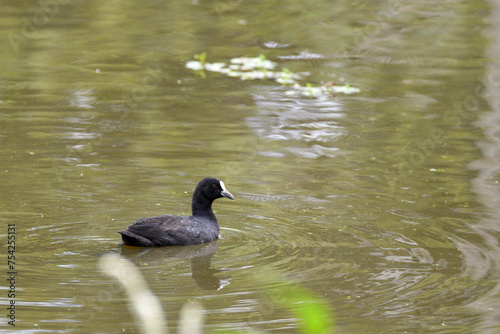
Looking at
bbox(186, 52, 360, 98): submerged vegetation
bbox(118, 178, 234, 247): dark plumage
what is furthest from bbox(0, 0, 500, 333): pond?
bbox(186, 52, 360, 98): submerged vegetation

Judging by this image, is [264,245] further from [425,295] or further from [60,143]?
[60,143]

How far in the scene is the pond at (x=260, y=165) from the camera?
7609mm

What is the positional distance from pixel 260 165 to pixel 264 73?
5.36 metres

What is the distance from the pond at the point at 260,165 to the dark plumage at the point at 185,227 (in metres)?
0.15

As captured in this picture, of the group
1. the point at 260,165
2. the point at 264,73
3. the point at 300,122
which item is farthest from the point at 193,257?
the point at 264,73

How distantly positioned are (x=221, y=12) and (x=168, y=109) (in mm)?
7982

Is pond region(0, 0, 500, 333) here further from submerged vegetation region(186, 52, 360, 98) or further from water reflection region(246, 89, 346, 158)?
submerged vegetation region(186, 52, 360, 98)

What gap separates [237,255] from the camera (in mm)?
8820

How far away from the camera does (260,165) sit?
1191 cm

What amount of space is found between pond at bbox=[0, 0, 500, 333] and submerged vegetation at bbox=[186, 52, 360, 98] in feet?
0.82

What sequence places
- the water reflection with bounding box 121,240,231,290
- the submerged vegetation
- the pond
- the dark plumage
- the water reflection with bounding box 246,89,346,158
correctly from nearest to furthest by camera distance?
the pond, the water reflection with bounding box 121,240,231,290, the dark plumage, the water reflection with bounding box 246,89,346,158, the submerged vegetation

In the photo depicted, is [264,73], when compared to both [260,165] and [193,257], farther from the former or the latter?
[193,257]

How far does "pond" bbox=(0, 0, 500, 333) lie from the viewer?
7609 millimetres

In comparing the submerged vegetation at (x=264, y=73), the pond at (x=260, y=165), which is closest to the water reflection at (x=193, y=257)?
the pond at (x=260, y=165)
